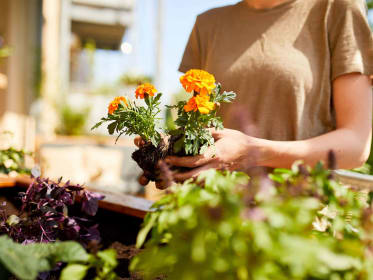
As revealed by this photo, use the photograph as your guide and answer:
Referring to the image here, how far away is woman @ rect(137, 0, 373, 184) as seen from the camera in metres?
1.08

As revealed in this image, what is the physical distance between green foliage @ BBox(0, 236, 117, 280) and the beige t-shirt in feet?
2.44

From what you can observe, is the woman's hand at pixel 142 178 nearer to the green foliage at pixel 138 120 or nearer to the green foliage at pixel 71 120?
the green foliage at pixel 138 120

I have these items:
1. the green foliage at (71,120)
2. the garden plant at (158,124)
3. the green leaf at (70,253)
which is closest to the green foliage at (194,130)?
the garden plant at (158,124)

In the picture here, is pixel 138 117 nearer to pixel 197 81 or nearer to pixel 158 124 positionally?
pixel 158 124

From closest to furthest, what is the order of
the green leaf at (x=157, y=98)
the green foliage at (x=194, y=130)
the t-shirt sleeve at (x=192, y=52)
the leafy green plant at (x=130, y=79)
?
1. the green foliage at (x=194, y=130)
2. the green leaf at (x=157, y=98)
3. the t-shirt sleeve at (x=192, y=52)
4. the leafy green plant at (x=130, y=79)

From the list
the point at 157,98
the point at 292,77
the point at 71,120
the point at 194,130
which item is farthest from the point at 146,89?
the point at 71,120

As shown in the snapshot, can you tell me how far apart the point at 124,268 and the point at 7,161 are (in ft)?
2.70

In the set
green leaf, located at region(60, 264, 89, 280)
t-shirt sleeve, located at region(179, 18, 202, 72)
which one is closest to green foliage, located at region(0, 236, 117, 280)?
green leaf, located at region(60, 264, 89, 280)

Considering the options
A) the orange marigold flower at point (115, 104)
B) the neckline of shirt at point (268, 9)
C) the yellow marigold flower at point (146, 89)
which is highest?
the neckline of shirt at point (268, 9)

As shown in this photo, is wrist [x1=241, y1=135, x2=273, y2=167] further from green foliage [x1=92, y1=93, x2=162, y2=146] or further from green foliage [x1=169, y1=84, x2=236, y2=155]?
green foliage [x1=92, y1=93, x2=162, y2=146]

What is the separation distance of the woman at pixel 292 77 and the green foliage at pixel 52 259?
426 millimetres

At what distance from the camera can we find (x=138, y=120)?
41.0 inches

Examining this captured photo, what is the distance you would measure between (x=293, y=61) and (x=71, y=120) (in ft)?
17.1

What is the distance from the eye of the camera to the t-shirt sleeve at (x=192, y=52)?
1.54 metres
